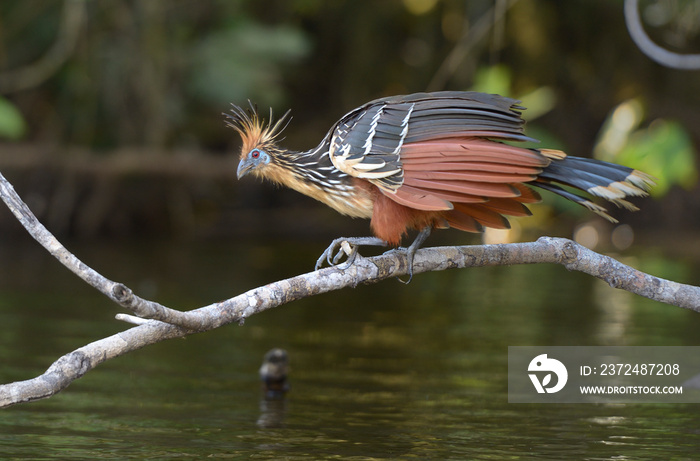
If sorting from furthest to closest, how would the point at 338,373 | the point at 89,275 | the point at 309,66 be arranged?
the point at 309,66
the point at 338,373
the point at 89,275

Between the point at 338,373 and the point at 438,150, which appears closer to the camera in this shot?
the point at 438,150

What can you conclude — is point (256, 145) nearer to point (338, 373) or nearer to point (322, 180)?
point (322, 180)

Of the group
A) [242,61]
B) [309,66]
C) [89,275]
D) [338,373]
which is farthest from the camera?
[309,66]

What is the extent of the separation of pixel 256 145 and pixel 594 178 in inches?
58.0

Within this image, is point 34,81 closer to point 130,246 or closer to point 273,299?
point 130,246

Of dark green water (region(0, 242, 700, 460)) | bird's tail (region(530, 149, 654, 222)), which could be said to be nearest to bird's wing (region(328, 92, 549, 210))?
bird's tail (region(530, 149, 654, 222))

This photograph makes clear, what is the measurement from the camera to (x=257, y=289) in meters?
3.37

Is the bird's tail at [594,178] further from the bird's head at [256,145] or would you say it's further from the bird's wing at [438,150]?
the bird's head at [256,145]

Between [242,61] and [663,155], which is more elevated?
[242,61]

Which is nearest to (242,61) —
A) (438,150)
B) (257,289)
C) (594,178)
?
(438,150)

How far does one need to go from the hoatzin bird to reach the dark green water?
38.3 inches

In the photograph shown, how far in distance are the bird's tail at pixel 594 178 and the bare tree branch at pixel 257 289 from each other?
0.23 m

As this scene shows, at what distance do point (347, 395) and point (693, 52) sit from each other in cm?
1312

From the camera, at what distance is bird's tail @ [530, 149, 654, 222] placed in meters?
3.71
